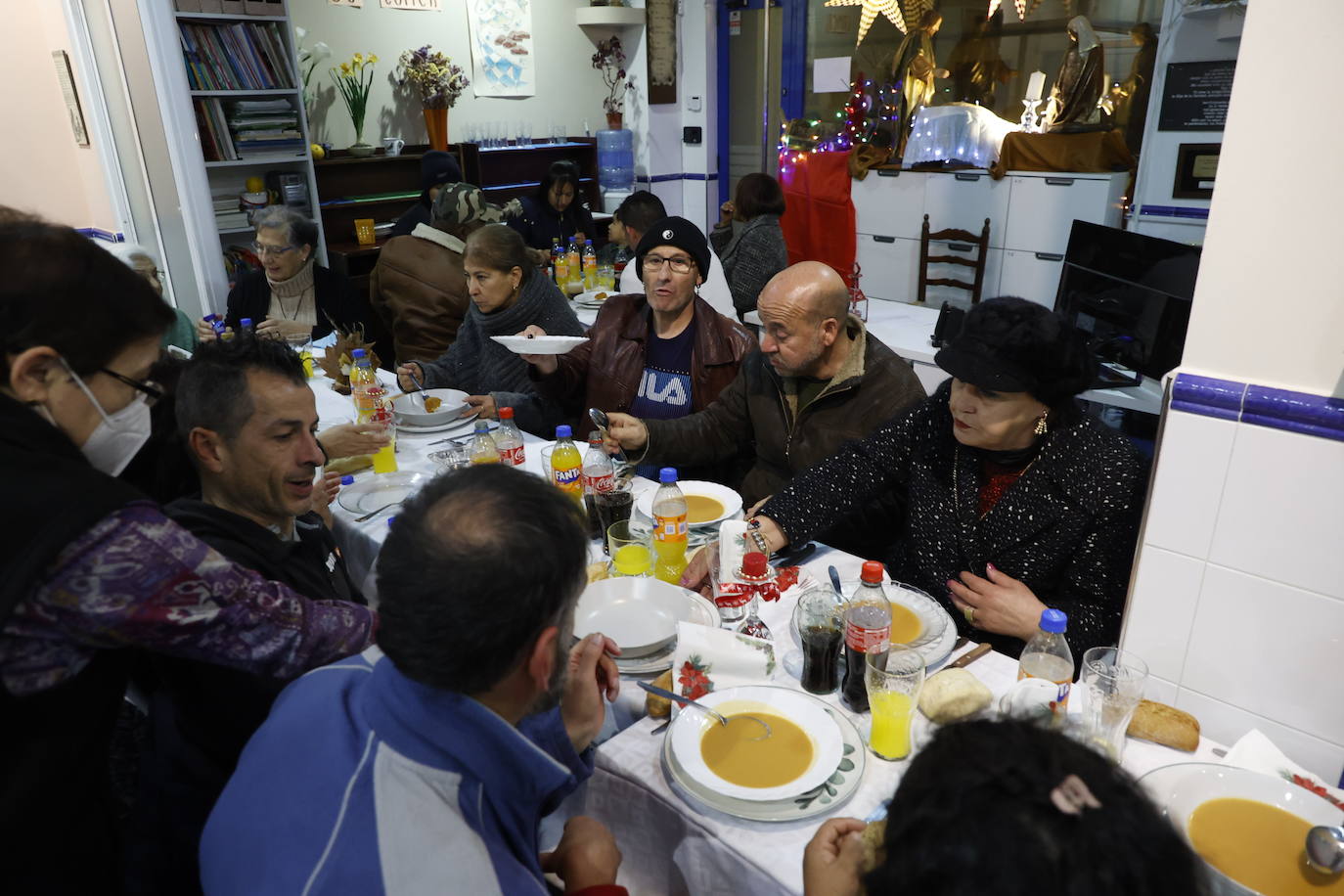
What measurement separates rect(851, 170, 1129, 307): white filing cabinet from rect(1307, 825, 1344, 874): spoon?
4.55 meters

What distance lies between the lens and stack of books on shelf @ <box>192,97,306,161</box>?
4.98m

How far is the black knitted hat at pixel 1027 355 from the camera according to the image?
5.85ft

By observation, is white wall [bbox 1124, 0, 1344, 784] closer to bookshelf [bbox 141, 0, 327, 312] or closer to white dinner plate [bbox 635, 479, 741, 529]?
white dinner plate [bbox 635, 479, 741, 529]

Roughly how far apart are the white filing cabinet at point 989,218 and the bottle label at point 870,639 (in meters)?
4.41

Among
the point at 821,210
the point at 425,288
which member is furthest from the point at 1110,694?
the point at 821,210

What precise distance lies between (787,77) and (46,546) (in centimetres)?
724

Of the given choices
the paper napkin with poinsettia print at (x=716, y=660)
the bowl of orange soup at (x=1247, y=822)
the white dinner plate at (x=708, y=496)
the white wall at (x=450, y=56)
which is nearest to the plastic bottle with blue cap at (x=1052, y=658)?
the bowl of orange soup at (x=1247, y=822)

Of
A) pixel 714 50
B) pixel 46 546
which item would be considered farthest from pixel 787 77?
pixel 46 546

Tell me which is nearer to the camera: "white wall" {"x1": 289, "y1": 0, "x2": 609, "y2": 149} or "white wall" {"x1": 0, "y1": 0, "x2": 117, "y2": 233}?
"white wall" {"x1": 0, "y1": 0, "x2": 117, "y2": 233}

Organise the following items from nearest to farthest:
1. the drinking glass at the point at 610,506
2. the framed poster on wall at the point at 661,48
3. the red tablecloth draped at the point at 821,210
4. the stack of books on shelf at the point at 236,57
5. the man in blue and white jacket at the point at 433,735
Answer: the man in blue and white jacket at the point at 433,735, the drinking glass at the point at 610,506, the stack of books on shelf at the point at 236,57, the red tablecloth draped at the point at 821,210, the framed poster on wall at the point at 661,48

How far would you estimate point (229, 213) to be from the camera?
207 inches

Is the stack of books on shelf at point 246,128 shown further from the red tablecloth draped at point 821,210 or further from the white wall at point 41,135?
the red tablecloth draped at point 821,210

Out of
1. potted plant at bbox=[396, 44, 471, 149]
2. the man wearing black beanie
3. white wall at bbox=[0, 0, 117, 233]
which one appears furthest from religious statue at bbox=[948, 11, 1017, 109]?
white wall at bbox=[0, 0, 117, 233]

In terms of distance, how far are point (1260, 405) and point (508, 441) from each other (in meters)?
1.94
